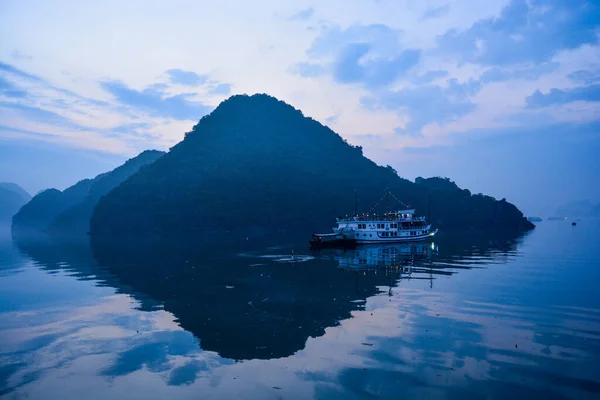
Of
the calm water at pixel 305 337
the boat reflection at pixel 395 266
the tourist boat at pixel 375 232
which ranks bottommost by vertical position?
the calm water at pixel 305 337

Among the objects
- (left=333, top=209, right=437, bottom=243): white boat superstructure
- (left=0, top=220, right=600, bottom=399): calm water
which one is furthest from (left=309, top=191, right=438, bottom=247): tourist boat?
(left=0, top=220, right=600, bottom=399): calm water

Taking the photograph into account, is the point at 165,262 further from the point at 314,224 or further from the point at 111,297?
the point at 314,224

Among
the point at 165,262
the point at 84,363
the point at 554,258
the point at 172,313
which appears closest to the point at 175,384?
the point at 84,363

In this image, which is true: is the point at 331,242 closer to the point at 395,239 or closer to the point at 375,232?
the point at 375,232

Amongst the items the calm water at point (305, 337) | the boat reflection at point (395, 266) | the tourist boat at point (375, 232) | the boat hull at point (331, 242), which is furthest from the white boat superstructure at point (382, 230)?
the calm water at point (305, 337)

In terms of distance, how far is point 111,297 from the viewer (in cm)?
3891

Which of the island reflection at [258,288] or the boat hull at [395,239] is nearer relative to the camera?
the island reflection at [258,288]

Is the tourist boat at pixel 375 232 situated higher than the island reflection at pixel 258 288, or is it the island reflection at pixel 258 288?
the tourist boat at pixel 375 232

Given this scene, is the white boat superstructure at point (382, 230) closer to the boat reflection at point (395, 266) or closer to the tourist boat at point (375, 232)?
the tourist boat at point (375, 232)

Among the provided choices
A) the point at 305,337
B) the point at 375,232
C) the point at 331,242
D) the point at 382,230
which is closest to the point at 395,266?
the point at 331,242

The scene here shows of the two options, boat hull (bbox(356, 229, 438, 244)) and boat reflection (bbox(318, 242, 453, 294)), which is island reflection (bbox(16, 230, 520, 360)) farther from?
boat hull (bbox(356, 229, 438, 244))

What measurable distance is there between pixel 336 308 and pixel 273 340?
9060 mm

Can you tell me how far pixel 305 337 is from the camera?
24.6 m

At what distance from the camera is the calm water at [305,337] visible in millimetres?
17953
